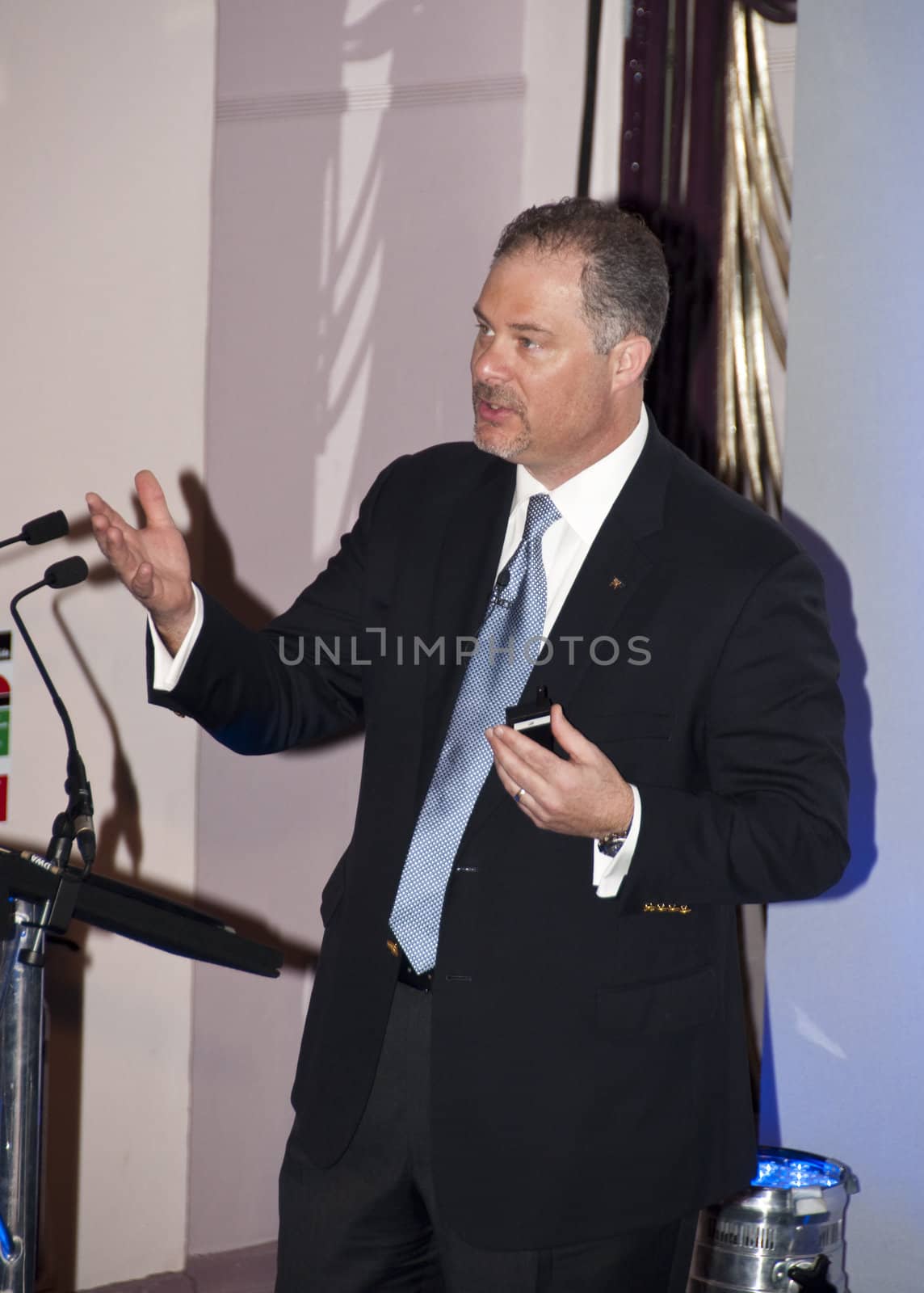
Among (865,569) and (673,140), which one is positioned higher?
(673,140)

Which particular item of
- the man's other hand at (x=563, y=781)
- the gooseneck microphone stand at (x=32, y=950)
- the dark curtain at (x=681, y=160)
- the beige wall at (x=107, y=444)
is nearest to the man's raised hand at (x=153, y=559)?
the gooseneck microphone stand at (x=32, y=950)

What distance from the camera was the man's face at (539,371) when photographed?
1639 mm

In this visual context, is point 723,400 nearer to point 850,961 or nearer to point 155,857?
point 850,961

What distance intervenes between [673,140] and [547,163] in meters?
0.25

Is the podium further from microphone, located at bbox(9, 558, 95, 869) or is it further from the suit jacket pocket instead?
the suit jacket pocket

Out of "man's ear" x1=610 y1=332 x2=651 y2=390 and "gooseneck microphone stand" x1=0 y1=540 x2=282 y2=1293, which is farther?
"man's ear" x1=610 y1=332 x2=651 y2=390

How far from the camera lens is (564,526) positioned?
1663 millimetres

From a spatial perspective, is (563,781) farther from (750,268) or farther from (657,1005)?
(750,268)

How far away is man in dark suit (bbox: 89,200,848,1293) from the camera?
1.49 m

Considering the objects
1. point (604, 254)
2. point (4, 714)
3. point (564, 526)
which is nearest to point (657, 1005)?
point (564, 526)

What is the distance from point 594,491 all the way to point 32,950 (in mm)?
792

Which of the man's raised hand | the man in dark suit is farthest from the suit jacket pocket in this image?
→ the man's raised hand

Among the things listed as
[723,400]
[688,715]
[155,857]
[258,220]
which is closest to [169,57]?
[258,220]

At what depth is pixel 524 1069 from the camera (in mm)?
1501
